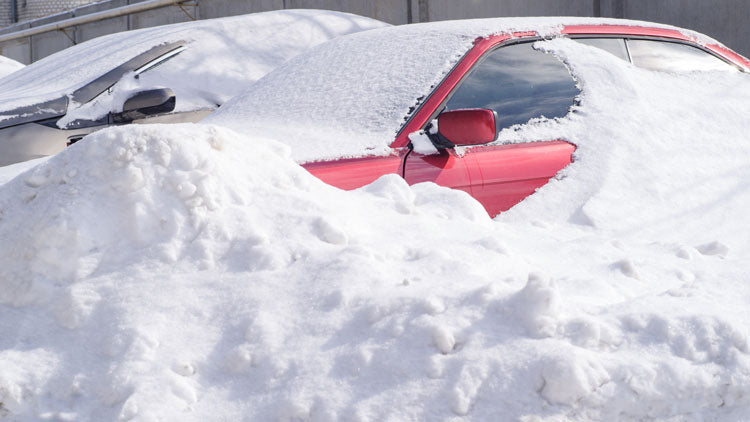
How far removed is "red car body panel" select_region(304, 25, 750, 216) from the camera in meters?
2.94

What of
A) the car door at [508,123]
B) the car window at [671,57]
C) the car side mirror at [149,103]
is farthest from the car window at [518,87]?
the car side mirror at [149,103]

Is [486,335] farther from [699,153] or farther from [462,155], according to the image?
[699,153]

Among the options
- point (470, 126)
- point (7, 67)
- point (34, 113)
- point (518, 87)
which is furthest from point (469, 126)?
point (7, 67)

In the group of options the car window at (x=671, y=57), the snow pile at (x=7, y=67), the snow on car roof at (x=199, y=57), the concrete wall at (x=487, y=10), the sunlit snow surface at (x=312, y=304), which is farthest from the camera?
the concrete wall at (x=487, y=10)

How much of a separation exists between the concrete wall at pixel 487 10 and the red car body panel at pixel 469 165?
7075 millimetres

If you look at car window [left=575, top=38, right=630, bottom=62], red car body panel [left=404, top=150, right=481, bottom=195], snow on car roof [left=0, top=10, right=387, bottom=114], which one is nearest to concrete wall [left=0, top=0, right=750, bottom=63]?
snow on car roof [left=0, top=10, right=387, bottom=114]

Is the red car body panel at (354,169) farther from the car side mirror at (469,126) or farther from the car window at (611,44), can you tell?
the car window at (611,44)

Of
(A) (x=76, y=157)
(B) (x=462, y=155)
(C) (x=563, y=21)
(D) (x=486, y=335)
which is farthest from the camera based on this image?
(C) (x=563, y=21)

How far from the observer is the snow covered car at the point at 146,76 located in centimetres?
449

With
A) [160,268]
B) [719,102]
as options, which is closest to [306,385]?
[160,268]

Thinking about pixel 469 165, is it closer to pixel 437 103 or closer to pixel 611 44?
pixel 437 103

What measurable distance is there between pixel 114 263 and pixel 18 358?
33 cm

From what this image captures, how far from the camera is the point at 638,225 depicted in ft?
10.7

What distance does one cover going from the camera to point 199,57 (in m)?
5.38
